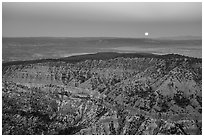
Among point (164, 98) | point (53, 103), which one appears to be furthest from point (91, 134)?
point (164, 98)

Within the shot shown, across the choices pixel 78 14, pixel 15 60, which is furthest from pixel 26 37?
pixel 78 14

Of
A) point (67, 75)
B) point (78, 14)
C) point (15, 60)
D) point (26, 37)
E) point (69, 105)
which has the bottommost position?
point (69, 105)

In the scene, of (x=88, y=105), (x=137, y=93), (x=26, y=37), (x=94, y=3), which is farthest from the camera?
(x=137, y=93)

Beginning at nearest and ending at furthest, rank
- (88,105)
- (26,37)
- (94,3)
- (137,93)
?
(94,3), (26,37), (88,105), (137,93)

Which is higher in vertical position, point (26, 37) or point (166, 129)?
point (26, 37)

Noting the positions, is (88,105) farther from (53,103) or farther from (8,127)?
(8,127)

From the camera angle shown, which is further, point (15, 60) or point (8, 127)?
point (15, 60)
